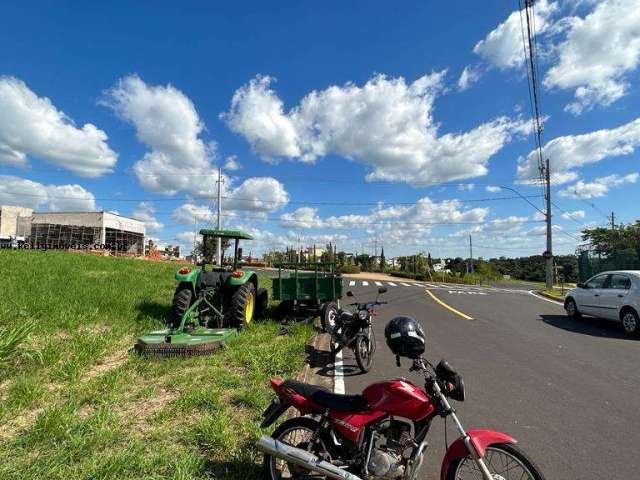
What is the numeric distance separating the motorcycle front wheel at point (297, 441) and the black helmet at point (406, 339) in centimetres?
91

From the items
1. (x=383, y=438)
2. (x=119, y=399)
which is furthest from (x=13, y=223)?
(x=383, y=438)

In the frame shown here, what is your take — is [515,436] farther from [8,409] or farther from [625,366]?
[8,409]

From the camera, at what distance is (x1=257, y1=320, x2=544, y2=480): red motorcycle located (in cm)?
262

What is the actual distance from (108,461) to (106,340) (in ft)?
12.4

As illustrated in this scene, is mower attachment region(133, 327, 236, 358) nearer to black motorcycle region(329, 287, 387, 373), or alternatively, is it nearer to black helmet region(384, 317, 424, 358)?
black motorcycle region(329, 287, 387, 373)

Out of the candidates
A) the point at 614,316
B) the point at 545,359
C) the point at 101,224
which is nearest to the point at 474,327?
the point at 545,359

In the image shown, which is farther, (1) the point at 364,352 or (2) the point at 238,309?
(2) the point at 238,309

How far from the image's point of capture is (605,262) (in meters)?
23.7

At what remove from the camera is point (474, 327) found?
1018cm

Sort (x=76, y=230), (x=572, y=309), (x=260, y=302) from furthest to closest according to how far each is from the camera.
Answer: (x=76, y=230)
(x=572, y=309)
(x=260, y=302)

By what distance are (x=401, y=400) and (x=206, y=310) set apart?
585cm

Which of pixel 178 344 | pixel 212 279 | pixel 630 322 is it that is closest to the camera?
pixel 178 344

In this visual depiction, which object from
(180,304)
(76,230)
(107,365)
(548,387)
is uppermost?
(76,230)

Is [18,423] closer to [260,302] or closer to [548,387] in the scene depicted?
→ [260,302]
